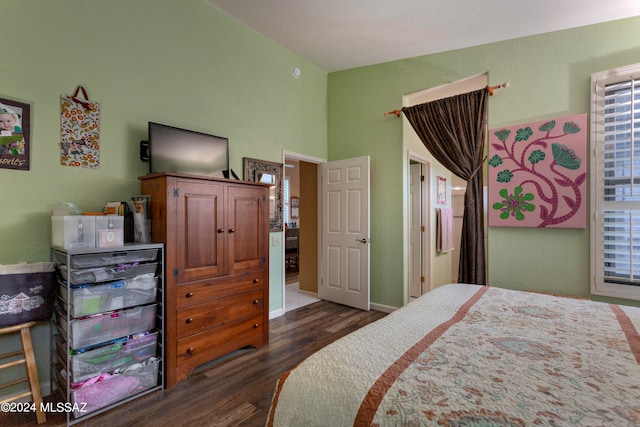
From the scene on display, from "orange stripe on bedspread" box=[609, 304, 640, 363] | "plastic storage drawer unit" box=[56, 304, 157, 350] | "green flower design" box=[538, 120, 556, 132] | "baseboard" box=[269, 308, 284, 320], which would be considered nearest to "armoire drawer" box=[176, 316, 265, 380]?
"plastic storage drawer unit" box=[56, 304, 157, 350]

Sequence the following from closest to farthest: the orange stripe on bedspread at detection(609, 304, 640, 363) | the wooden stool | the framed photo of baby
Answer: the orange stripe on bedspread at detection(609, 304, 640, 363) < the wooden stool < the framed photo of baby

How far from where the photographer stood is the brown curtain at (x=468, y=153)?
3174mm

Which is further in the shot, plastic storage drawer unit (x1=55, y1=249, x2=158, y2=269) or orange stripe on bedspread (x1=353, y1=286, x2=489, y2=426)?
plastic storage drawer unit (x1=55, y1=249, x2=158, y2=269)

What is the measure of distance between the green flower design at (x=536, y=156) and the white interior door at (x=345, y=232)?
1.73m

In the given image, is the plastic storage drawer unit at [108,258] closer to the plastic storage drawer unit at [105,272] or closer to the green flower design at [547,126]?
the plastic storage drawer unit at [105,272]

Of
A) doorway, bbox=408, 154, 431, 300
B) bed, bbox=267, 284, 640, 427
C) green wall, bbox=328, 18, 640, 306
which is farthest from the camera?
doorway, bbox=408, 154, 431, 300

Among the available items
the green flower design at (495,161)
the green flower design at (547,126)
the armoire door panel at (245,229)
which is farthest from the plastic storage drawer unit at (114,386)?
the green flower design at (547,126)

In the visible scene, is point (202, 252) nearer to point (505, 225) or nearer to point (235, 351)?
point (235, 351)

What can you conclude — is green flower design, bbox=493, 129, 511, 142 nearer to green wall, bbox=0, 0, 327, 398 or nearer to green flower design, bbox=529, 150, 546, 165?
green flower design, bbox=529, 150, 546, 165

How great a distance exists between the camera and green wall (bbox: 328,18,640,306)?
9.14ft

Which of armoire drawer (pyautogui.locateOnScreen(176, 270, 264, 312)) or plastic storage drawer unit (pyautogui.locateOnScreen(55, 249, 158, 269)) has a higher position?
plastic storage drawer unit (pyautogui.locateOnScreen(55, 249, 158, 269))

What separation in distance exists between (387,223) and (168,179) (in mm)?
2691

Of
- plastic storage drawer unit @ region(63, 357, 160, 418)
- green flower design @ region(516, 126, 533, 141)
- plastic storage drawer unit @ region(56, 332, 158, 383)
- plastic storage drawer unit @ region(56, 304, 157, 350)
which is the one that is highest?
green flower design @ region(516, 126, 533, 141)

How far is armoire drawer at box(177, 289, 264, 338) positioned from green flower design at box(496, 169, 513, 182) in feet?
8.64
